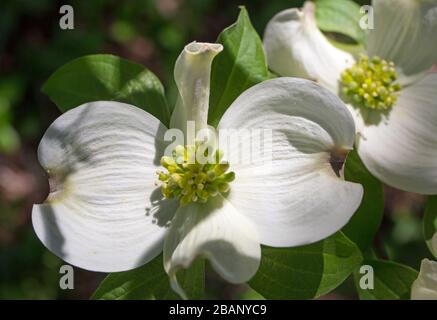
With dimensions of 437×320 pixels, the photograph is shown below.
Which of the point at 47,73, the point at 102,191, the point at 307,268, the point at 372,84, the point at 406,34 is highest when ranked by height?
the point at 406,34

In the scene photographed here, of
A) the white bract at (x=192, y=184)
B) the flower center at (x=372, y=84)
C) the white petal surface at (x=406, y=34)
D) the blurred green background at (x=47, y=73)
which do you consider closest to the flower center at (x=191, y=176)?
the white bract at (x=192, y=184)

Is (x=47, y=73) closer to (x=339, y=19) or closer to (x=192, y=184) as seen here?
(x=339, y=19)

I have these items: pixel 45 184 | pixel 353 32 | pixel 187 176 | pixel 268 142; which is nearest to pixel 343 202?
pixel 268 142

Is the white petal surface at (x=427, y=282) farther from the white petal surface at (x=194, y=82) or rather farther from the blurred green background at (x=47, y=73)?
the blurred green background at (x=47, y=73)

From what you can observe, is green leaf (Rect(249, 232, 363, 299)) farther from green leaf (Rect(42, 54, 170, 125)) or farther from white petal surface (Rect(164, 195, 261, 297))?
green leaf (Rect(42, 54, 170, 125))

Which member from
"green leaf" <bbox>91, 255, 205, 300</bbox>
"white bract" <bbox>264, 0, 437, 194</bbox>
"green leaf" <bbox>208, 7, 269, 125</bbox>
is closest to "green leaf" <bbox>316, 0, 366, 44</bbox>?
"white bract" <bbox>264, 0, 437, 194</bbox>

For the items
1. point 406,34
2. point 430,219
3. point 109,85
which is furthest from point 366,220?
point 109,85
